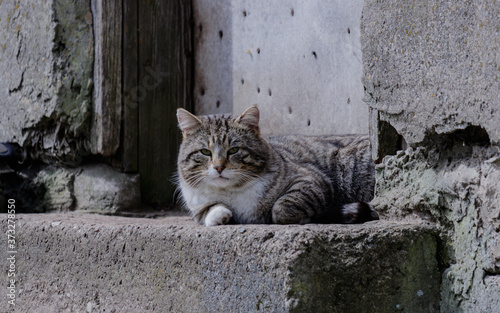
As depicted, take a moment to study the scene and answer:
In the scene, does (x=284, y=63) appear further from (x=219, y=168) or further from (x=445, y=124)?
(x=445, y=124)

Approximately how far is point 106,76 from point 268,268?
2289 millimetres

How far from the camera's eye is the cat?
8.98 feet

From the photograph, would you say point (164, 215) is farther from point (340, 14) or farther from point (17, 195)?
point (340, 14)

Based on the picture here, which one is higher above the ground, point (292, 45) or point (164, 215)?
point (292, 45)

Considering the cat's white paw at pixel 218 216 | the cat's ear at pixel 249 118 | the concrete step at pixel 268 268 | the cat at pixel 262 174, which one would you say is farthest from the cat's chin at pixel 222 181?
the concrete step at pixel 268 268

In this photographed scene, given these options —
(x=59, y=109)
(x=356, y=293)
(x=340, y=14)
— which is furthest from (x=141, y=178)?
(x=356, y=293)

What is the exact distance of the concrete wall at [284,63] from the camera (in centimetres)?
323

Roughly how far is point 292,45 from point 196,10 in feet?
3.15

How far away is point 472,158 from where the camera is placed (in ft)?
6.40

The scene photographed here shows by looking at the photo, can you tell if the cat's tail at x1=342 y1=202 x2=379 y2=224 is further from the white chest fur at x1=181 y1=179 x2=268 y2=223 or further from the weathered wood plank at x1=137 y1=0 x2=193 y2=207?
the weathered wood plank at x1=137 y1=0 x2=193 y2=207

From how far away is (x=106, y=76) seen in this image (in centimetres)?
378

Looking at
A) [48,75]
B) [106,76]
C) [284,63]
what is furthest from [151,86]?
[284,63]

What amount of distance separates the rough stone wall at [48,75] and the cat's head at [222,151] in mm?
1030

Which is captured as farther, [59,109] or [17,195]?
[17,195]
